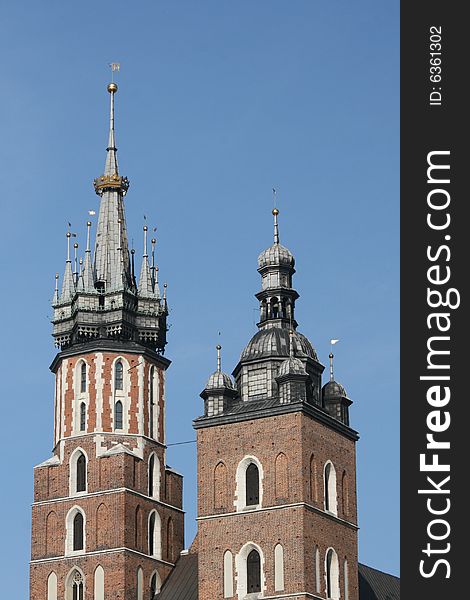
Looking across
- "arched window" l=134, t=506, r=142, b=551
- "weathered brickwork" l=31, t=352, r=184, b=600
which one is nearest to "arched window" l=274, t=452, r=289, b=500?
"weathered brickwork" l=31, t=352, r=184, b=600

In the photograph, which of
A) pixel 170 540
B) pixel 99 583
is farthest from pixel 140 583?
pixel 170 540

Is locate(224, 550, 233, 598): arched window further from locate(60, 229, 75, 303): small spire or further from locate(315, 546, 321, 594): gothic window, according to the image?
locate(60, 229, 75, 303): small spire

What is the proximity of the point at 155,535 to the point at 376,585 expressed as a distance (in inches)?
537

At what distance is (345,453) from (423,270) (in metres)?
37.8

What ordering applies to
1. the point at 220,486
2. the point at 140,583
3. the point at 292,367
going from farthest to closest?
the point at 140,583 → the point at 292,367 → the point at 220,486

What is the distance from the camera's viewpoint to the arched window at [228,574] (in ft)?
225

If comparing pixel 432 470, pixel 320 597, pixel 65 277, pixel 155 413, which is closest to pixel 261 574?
pixel 320 597

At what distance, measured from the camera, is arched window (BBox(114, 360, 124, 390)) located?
77.9 metres

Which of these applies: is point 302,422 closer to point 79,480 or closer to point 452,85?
point 79,480

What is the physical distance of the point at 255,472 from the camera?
70.1 meters

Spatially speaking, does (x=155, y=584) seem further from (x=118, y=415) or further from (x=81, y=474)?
(x=118, y=415)

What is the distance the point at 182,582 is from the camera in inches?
2985

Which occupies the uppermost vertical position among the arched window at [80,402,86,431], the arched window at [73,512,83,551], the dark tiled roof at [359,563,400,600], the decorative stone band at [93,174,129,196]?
the decorative stone band at [93,174,129,196]

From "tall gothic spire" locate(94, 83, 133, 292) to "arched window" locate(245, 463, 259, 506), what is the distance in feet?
46.7
